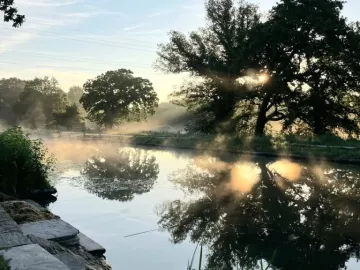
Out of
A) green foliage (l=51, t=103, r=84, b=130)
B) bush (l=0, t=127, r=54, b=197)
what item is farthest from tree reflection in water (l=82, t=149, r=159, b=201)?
green foliage (l=51, t=103, r=84, b=130)

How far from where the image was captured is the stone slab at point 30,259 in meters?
5.21

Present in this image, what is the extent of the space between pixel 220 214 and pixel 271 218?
4.70 feet

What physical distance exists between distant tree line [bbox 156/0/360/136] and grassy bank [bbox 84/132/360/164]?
134 inches

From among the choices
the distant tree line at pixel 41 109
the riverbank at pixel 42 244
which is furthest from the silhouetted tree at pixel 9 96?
the riverbank at pixel 42 244

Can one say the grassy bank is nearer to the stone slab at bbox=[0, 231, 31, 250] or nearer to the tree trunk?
the tree trunk

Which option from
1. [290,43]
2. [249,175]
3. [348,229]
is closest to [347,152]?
[249,175]

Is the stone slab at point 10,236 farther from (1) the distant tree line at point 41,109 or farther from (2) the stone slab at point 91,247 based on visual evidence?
(1) the distant tree line at point 41,109

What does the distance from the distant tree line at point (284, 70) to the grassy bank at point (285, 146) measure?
340cm

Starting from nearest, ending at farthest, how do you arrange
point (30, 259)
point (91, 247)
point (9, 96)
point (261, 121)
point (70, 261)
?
point (30, 259) → point (70, 261) → point (91, 247) → point (261, 121) → point (9, 96)

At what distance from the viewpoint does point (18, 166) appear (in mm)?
14055

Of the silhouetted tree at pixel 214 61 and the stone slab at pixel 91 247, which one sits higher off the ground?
the silhouetted tree at pixel 214 61

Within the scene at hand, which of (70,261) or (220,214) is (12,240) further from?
(220,214)

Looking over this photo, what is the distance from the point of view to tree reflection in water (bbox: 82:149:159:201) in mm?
15562

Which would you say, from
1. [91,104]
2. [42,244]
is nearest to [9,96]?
[91,104]
